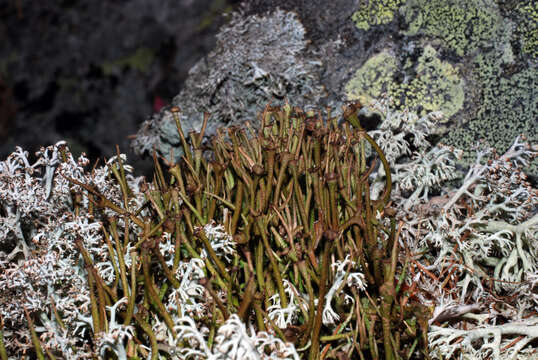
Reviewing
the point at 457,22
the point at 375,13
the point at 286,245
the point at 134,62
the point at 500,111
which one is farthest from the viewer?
the point at 134,62

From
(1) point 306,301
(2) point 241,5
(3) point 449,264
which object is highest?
(2) point 241,5

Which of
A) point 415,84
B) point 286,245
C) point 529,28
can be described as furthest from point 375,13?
point 286,245

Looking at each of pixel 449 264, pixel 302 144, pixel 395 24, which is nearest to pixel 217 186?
pixel 302 144

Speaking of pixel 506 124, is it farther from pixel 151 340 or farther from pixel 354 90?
pixel 151 340

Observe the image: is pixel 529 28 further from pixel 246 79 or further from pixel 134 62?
pixel 134 62

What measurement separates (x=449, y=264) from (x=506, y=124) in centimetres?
72

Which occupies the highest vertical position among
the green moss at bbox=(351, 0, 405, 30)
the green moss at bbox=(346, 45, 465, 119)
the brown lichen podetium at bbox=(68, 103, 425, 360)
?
the green moss at bbox=(351, 0, 405, 30)

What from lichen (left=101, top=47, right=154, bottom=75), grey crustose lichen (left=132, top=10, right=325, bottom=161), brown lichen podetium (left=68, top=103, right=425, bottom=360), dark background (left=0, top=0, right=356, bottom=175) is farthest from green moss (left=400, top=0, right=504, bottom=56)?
lichen (left=101, top=47, right=154, bottom=75)

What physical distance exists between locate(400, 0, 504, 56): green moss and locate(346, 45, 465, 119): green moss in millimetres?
91

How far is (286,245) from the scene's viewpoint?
1365 millimetres

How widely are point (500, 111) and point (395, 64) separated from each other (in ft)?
A: 1.53

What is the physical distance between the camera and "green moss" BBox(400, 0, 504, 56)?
202 cm

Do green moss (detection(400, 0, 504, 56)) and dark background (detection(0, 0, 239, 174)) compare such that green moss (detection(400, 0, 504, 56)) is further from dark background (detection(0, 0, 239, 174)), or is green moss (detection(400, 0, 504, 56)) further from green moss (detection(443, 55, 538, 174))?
dark background (detection(0, 0, 239, 174))

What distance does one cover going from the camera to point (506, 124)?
6.29 ft
